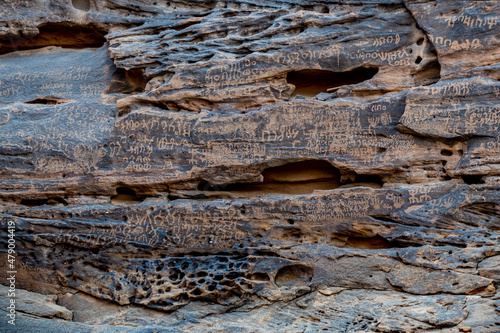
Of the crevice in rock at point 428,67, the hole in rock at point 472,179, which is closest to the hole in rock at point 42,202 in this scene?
the crevice in rock at point 428,67

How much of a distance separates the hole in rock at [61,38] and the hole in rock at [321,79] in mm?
3187

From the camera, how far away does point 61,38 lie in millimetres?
7602

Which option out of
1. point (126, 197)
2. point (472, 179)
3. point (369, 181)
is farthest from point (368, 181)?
point (126, 197)

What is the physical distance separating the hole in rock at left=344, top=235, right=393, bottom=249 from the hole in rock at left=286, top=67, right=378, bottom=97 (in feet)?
6.80

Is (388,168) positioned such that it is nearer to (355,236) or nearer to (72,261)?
(355,236)

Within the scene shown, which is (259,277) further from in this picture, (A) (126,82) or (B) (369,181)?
(A) (126,82)

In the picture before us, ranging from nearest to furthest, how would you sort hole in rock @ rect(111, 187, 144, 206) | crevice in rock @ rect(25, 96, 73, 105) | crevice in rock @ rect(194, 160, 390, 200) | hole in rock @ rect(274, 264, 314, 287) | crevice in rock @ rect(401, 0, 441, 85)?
hole in rock @ rect(274, 264, 314, 287) → crevice in rock @ rect(401, 0, 441, 85) → crevice in rock @ rect(194, 160, 390, 200) → hole in rock @ rect(111, 187, 144, 206) → crevice in rock @ rect(25, 96, 73, 105)

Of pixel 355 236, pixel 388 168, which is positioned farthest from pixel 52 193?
pixel 388 168

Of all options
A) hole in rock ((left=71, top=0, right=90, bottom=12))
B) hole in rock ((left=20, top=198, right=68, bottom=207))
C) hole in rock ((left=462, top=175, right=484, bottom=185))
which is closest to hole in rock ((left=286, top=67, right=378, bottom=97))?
hole in rock ((left=462, top=175, right=484, bottom=185))

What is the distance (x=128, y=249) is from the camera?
6.14 meters

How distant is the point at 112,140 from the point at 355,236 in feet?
11.5

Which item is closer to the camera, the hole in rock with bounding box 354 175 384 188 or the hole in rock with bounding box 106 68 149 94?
the hole in rock with bounding box 354 175 384 188

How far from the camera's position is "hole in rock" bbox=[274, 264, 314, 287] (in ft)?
19.0

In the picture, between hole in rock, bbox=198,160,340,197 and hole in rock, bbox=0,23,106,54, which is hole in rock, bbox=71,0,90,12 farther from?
hole in rock, bbox=198,160,340,197
